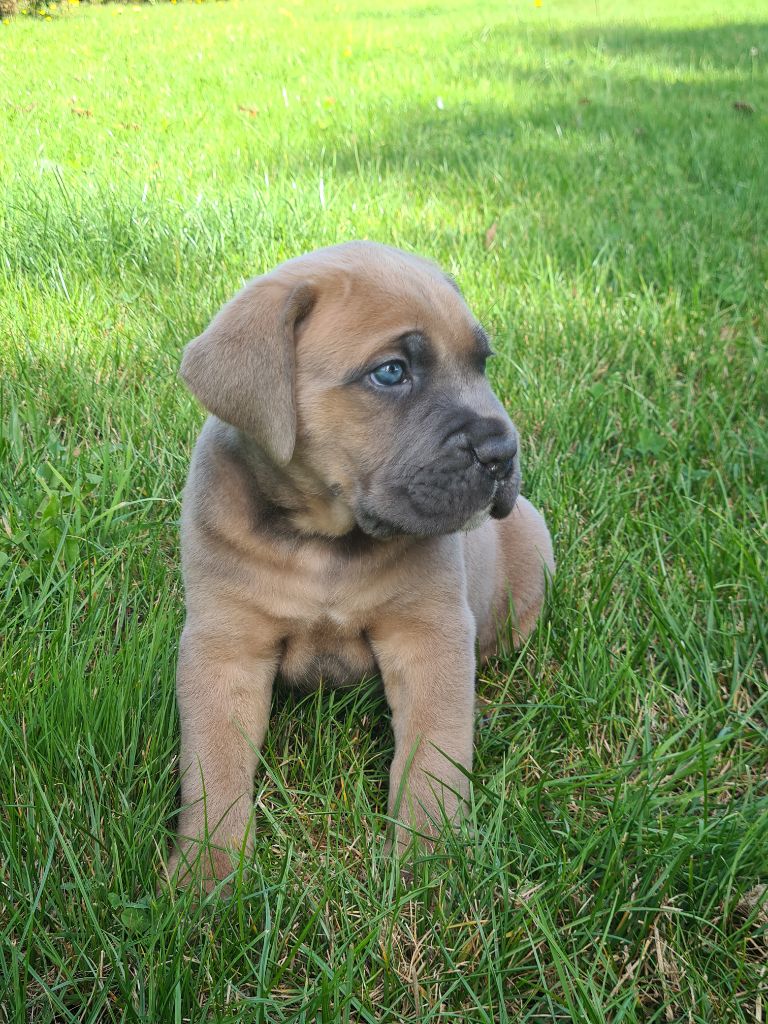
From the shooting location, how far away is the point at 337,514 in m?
2.60

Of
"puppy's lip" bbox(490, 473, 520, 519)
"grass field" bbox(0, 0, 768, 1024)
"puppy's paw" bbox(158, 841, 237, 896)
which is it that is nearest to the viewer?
"grass field" bbox(0, 0, 768, 1024)

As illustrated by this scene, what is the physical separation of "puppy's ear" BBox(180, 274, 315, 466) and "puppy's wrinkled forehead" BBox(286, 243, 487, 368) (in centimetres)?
8

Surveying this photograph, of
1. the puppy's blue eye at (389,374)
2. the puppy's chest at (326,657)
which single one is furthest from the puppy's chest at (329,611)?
the puppy's blue eye at (389,374)

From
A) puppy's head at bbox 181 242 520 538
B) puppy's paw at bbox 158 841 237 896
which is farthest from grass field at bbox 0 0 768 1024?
puppy's head at bbox 181 242 520 538

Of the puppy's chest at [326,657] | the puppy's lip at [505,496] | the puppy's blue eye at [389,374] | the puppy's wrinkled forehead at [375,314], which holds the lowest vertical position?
the puppy's chest at [326,657]

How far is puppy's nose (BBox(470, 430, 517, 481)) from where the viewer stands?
8.05 feet

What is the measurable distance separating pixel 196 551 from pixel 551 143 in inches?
238

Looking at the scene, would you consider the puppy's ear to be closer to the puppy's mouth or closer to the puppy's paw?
the puppy's mouth

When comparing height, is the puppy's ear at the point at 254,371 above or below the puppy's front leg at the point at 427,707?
above

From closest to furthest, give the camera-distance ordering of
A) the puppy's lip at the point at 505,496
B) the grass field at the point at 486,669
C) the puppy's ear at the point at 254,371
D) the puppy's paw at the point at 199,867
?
the grass field at the point at 486,669 < the puppy's paw at the point at 199,867 < the puppy's ear at the point at 254,371 < the puppy's lip at the point at 505,496

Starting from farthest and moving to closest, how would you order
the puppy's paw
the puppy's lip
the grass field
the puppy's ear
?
the puppy's lip < the puppy's ear < the puppy's paw < the grass field

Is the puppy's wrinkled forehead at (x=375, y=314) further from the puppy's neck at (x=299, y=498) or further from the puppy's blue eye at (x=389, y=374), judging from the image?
the puppy's neck at (x=299, y=498)

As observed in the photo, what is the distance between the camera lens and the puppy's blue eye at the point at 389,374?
8.09 ft

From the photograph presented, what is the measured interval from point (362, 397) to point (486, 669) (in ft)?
3.65
